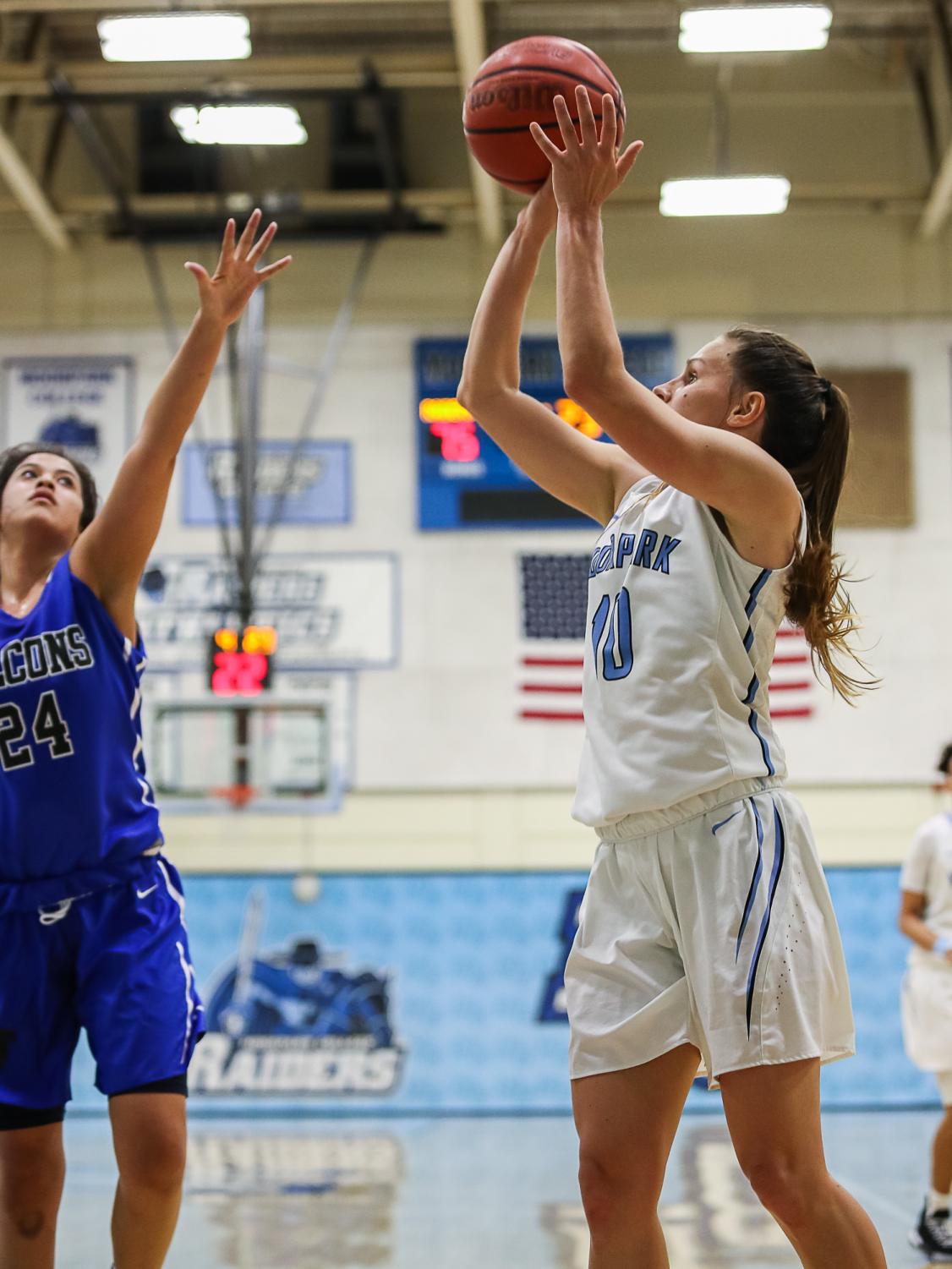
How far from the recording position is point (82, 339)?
10.3m

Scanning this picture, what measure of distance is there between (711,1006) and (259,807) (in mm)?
6637

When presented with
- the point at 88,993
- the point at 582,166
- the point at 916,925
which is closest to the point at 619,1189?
the point at 88,993

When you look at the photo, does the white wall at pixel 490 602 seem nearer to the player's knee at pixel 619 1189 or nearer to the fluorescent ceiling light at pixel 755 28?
the fluorescent ceiling light at pixel 755 28

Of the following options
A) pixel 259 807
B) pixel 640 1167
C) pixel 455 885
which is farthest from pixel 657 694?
pixel 455 885

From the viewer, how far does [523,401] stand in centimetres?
292

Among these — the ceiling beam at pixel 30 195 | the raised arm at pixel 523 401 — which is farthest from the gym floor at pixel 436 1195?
the ceiling beam at pixel 30 195

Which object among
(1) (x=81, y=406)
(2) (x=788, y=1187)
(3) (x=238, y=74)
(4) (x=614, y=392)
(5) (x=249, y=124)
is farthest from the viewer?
(1) (x=81, y=406)

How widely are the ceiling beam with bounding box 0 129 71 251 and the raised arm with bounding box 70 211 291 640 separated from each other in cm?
712

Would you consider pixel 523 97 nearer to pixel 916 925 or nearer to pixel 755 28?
pixel 916 925

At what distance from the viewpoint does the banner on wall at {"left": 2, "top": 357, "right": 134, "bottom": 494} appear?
1020 centimetres

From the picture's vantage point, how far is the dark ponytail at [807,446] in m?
2.66

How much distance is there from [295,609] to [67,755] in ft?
23.3

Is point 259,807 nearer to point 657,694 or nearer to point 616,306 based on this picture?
point 616,306

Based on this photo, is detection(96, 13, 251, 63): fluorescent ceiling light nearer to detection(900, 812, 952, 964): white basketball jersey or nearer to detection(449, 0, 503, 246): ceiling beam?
detection(449, 0, 503, 246): ceiling beam
